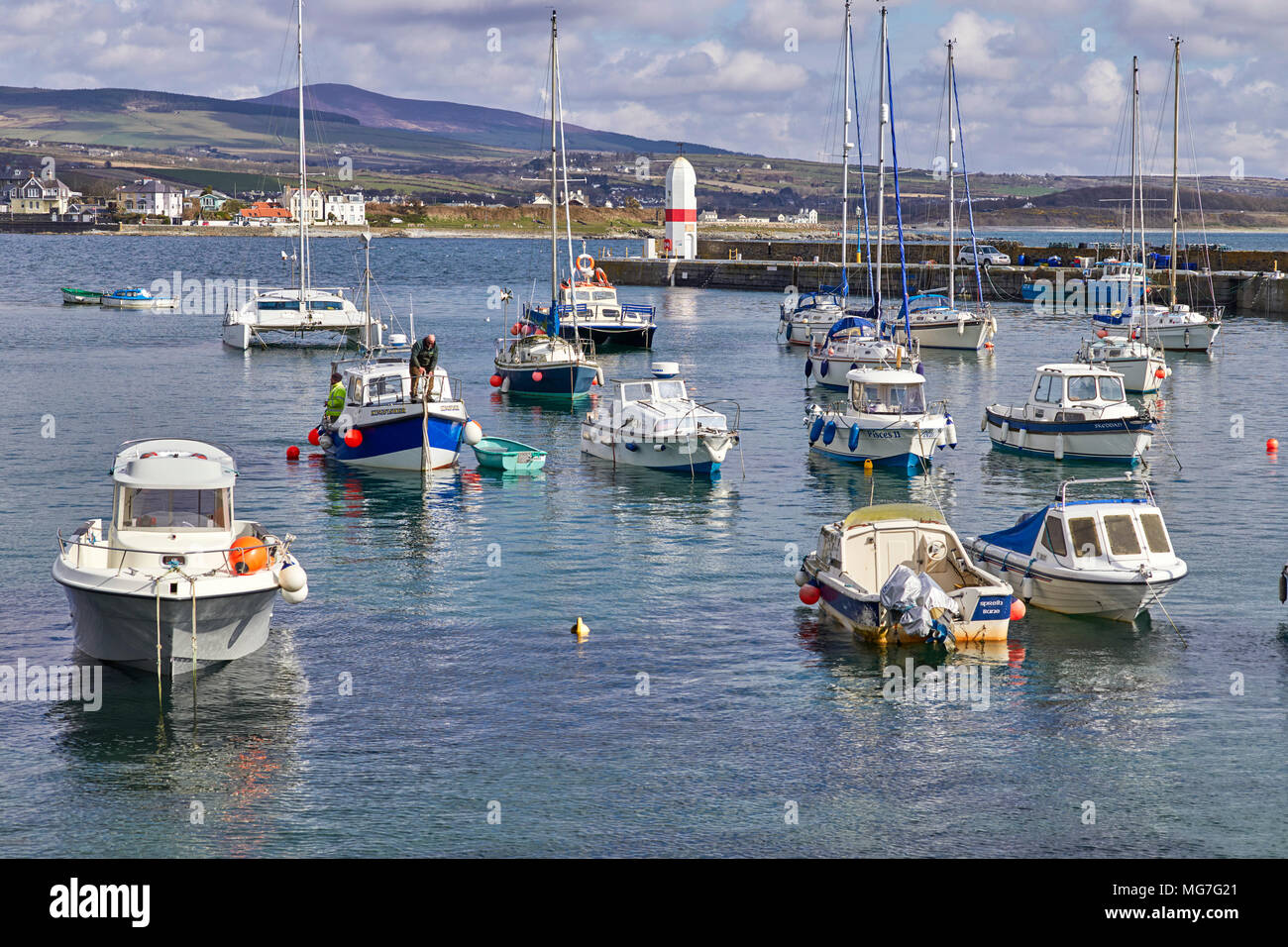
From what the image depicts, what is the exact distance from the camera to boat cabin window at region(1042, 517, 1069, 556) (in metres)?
26.4

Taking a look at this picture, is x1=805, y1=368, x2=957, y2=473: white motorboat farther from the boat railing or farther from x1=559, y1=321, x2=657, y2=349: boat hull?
x1=559, y1=321, x2=657, y2=349: boat hull

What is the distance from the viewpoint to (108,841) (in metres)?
17.3

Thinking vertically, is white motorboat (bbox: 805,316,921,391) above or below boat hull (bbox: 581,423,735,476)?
above

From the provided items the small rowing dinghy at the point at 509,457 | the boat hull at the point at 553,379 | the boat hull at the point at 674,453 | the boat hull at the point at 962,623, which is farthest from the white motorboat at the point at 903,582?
the boat hull at the point at 553,379

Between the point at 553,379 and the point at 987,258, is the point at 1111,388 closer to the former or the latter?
the point at 553,379

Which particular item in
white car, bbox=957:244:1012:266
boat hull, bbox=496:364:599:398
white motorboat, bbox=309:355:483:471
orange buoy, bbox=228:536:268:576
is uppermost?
white car, bbox=957:244:1012:266

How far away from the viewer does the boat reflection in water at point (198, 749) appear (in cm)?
1766

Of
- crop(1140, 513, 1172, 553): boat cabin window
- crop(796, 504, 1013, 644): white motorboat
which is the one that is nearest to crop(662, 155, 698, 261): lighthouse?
crop(796, 504, 1013, 644): white motorboat

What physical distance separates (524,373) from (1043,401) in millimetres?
21522

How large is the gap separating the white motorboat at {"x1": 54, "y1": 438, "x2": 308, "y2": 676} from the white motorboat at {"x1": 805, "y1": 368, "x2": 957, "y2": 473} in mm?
22004

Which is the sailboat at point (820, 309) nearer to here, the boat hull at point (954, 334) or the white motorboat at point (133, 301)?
the boat hull at point (954, 334)

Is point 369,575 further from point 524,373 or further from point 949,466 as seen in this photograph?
point 524,373
